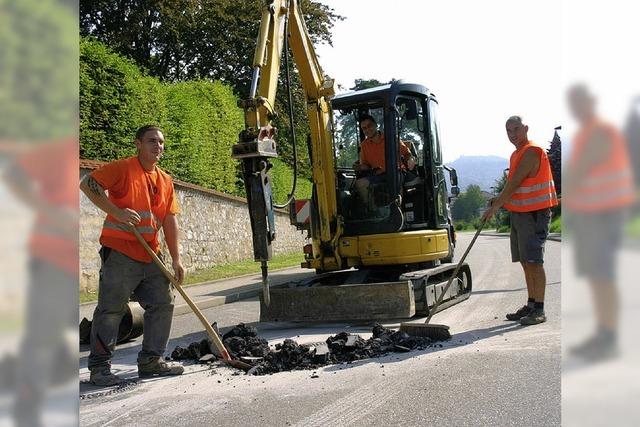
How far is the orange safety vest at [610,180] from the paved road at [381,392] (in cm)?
290

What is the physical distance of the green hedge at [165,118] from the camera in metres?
12.5

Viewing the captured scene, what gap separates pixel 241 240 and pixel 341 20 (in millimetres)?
11595

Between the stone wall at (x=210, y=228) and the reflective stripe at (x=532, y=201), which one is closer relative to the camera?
the reflective stripe at (x=532, y=201)

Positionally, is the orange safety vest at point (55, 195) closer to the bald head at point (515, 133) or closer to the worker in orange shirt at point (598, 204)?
the worker in orange shirt at point (598, 204)

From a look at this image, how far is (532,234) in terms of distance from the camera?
22.5 feet

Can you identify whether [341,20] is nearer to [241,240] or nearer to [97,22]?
[97,22]

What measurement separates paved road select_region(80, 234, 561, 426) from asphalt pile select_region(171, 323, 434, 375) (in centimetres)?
17

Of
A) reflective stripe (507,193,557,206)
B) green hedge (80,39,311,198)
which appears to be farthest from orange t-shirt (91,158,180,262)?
green hedge (80,39,311,198)

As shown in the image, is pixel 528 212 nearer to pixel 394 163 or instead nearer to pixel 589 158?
pixel 394 163

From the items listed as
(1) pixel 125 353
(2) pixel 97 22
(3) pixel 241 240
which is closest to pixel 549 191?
(1) pixel 125 353

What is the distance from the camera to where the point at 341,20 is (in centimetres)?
2512

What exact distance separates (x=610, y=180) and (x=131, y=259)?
15.3 ft

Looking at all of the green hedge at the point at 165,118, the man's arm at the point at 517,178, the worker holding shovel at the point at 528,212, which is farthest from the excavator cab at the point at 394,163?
the green hedge at the point at 165,118

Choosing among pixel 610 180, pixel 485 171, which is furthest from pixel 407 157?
pixel 485 171
